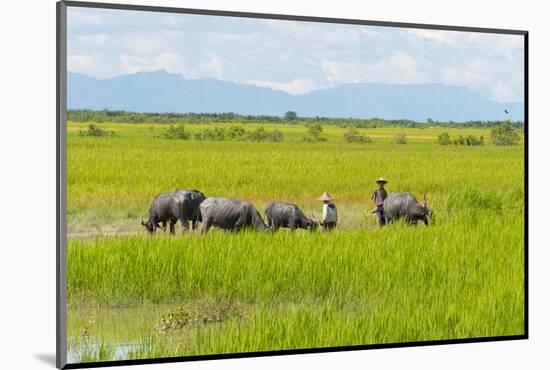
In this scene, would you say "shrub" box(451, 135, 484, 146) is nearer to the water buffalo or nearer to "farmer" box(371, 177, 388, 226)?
"farmer" box(371, 177, 388, 226)

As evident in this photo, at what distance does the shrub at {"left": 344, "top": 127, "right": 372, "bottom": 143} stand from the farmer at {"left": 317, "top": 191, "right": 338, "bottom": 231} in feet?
1.29

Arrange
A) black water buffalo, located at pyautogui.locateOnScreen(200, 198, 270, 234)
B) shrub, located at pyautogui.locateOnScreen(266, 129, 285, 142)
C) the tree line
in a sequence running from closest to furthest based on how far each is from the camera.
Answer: the tree line < black water buffalo, located at pyautogui.locateOnScreen(200, 198, 270, 234) < shrub, located at pyautogui.locateOnScreen(266, 129, 285, 142)

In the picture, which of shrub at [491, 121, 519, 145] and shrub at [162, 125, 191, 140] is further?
shrub at [491, 121, 519, 145]

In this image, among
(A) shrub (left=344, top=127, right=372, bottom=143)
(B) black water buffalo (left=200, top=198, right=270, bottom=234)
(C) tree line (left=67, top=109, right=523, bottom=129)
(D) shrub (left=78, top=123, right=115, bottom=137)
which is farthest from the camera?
(A) shrub (left=344, top=127, right=372, bottom=143)

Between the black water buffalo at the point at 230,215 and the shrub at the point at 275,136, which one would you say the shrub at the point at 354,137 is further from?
the black water buffalo at the point at 230,215

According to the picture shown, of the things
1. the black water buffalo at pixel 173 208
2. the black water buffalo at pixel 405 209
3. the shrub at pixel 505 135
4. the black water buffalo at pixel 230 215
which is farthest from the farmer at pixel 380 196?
the black water buffalo at pixel 173 208

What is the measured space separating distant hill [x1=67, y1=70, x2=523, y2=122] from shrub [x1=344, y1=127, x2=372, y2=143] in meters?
0.11

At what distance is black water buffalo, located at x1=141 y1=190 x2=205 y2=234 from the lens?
24.1ft

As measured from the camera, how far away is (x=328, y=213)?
7.86m

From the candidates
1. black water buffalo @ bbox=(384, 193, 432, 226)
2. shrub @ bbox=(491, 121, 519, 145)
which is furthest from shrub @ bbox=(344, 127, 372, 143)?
shrub @ bbox=(491, 121, 519, 145)

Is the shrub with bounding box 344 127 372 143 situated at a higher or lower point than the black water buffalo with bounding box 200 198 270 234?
higher

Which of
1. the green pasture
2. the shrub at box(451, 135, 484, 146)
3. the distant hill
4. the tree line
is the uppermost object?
the distant hill

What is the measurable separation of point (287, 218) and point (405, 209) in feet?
2.96

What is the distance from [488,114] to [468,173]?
0.44 meters
